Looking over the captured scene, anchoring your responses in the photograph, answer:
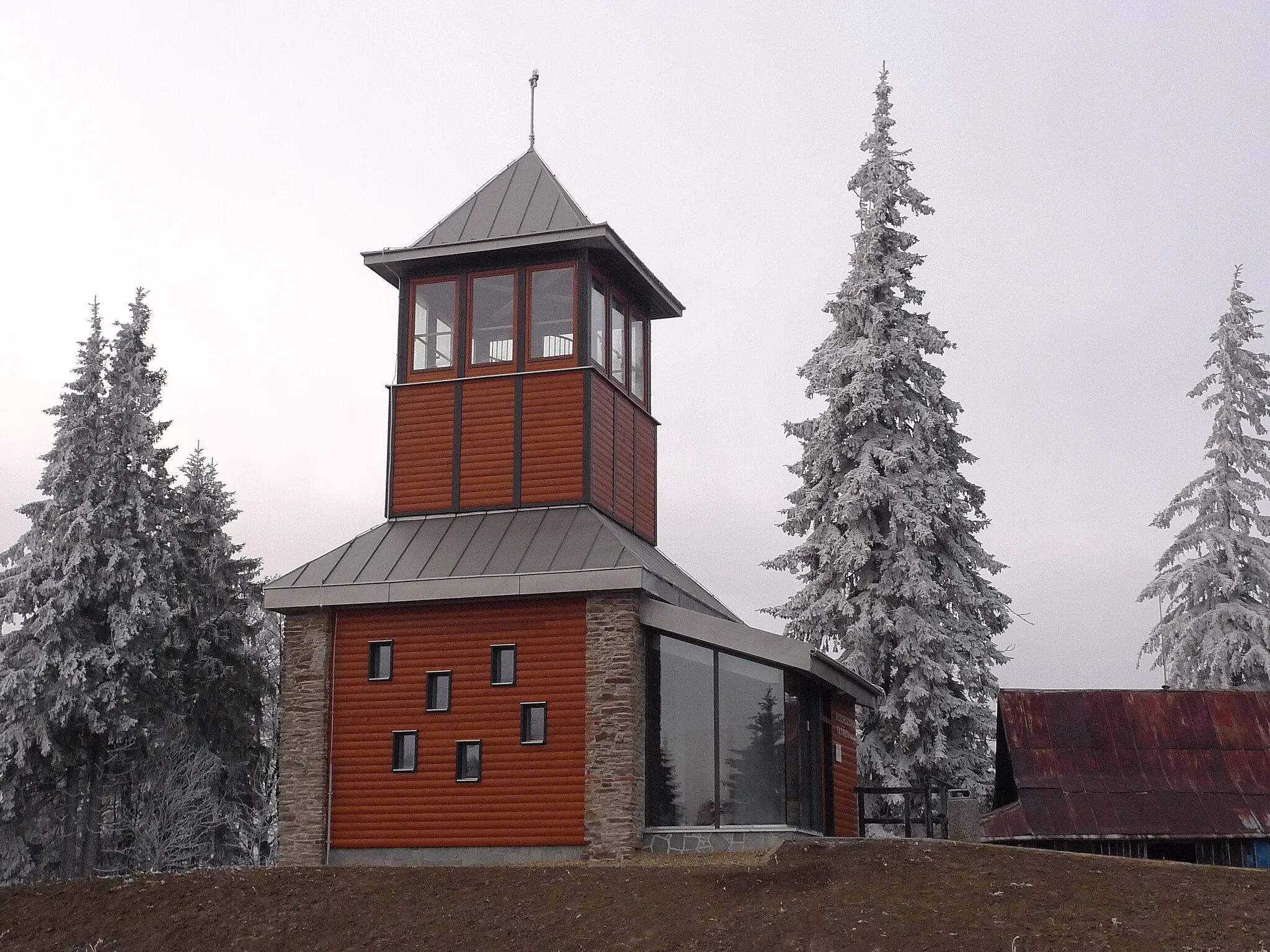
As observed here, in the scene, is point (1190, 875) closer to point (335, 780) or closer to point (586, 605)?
point (586, 605)

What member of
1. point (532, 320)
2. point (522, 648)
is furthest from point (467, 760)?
point (532, 320)

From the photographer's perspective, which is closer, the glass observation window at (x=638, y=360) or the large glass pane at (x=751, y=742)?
Answer: the large glass pane at (x=751, y=742)

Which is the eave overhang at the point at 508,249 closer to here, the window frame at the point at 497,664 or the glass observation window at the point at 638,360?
the glass observation window at the point at 638,360

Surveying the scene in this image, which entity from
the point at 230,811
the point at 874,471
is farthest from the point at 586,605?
the point at 230,811

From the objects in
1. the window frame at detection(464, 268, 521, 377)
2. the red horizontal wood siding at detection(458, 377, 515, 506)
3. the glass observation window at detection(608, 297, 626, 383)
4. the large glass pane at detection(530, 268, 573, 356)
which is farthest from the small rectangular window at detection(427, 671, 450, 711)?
the glass observation window at detection(608, 297, 626, 383)

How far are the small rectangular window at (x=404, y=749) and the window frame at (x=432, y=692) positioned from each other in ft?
1.33

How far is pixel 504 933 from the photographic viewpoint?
1653cm

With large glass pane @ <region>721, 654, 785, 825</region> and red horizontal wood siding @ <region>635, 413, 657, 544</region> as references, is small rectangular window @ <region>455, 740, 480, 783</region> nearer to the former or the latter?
large glass pane @ <region>721, 654, 785, 825</region>

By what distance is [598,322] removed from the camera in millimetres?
25281

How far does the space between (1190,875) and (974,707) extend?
34.9 feet

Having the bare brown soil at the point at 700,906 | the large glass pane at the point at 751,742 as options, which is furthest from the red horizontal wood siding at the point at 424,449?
the bare brown soil at the point at 700,906

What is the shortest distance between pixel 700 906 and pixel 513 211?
13116 millimetres

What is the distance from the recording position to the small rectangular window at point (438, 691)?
22422mm

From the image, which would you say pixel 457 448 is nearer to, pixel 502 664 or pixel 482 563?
pixel 482 563
